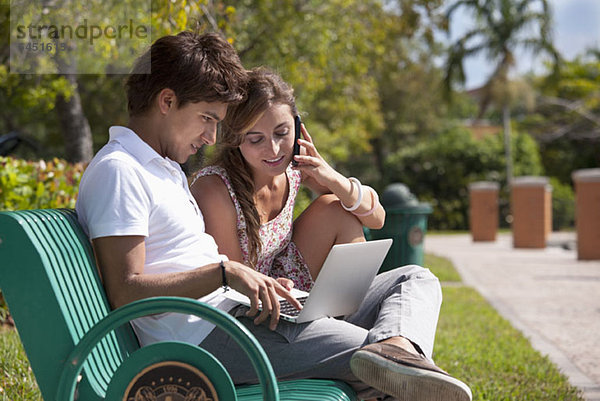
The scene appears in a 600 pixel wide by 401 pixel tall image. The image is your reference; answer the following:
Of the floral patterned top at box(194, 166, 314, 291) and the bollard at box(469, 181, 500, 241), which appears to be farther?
the bollard at box(469, 181, 500, 241)

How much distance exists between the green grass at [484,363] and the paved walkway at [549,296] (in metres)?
0.16

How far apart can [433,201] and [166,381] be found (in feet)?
77.3

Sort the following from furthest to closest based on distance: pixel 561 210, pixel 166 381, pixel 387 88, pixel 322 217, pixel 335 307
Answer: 1. pixel 387 88
2. pixel 561 210
3. pixel 322 217
4. pixel 335 307
5. pixel 166 381

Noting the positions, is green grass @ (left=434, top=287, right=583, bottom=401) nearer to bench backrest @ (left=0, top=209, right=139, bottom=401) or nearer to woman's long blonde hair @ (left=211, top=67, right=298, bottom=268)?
woman's long blonde hair @ (left=211, top=67, right=298, bottom=268)

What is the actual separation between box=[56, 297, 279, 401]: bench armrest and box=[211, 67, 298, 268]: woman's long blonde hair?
4.28 ft

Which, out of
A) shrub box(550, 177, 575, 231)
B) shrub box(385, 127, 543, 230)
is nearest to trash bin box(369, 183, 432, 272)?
shrub box(385, 127, 543, 230)

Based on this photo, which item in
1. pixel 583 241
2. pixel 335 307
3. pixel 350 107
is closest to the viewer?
pixel 335 307

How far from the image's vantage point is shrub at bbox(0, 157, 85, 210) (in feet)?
17.2

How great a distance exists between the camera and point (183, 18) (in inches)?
175

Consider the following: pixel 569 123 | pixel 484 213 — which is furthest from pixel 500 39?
pixel 484 213

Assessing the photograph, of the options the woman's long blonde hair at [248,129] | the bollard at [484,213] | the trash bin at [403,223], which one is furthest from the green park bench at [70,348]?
the bollard at [484,213]

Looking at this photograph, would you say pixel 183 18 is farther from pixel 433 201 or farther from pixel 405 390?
pixel 433 201

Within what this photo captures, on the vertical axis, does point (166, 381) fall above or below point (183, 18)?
below

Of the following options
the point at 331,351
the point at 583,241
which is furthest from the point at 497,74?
the point at 331,351
